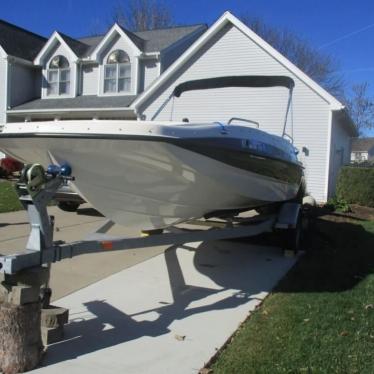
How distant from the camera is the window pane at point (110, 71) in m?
22.1

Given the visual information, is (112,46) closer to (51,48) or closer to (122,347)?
(51,48)

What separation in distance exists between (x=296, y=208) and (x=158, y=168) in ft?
Answer: 11.4

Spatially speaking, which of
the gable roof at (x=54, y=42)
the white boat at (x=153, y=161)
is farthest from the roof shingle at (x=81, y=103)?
the white boat at (x=153, y=161)

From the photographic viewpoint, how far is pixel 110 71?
22.2 metres

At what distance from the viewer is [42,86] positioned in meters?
24.1

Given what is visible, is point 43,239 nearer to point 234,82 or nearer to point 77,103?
point 234,82

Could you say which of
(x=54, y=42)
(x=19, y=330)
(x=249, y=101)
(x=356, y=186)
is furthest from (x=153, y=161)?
(x=54, y=42)

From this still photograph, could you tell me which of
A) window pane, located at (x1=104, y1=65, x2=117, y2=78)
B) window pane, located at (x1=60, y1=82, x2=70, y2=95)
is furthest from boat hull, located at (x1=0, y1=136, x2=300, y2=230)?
window pane, located at (x1=60, y1=82, x2=70, y2=95)

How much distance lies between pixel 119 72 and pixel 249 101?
8.14 m

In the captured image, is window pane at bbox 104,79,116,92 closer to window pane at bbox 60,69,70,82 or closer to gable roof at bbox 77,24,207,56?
gable roof at bbox 77,24,207,56

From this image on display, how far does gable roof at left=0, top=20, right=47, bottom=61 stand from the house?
3.02 feet

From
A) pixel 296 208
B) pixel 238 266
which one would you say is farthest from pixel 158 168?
pixel 296 208

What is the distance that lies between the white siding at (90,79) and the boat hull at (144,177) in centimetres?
1837

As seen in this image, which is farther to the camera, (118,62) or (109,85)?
(109,85)
